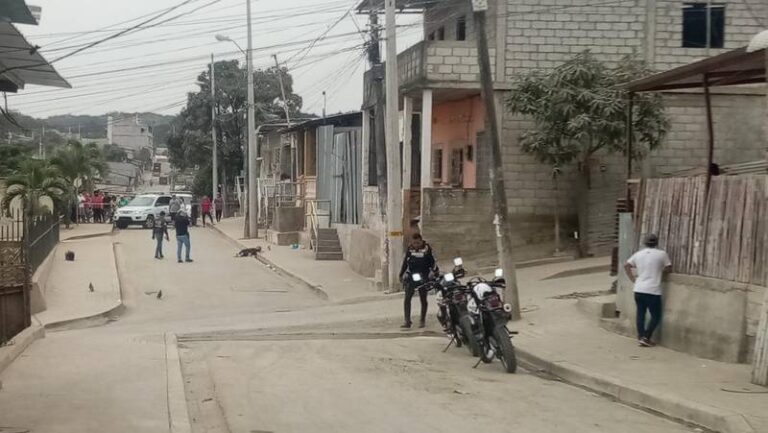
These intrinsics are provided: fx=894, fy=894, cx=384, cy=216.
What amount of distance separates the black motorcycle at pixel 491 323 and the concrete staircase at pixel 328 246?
1726 centimetres

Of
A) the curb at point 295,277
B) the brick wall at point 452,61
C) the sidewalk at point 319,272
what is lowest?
the curb at point 295,277

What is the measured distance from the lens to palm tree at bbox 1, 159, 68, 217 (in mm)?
28875

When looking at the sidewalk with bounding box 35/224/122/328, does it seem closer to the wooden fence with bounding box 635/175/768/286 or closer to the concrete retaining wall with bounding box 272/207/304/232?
the concrete retaining wall with bounding box 272/207/304/232

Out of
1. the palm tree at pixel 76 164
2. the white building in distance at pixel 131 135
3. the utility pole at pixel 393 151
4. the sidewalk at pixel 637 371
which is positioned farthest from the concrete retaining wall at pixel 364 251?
the white building in distance at pixel 131 135

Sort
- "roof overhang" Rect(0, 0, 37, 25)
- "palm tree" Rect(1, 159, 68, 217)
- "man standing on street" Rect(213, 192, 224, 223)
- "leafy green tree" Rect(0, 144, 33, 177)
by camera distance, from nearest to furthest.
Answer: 1. "roof overhang" Rect(0, 0, 37, 25)
2. "palm tree" Rect(1, 159, 68, 217)
3. "leafy green tree" Rect(0, 144, 33, 177)
4. "man standing on street" Rect(213, 192, 224, 223)

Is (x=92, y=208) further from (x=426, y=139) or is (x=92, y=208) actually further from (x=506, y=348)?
(x=506, y=348)

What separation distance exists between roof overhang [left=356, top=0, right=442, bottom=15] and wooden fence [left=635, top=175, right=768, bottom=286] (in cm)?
1260

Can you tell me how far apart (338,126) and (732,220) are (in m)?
26.0

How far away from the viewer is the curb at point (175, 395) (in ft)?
24.7

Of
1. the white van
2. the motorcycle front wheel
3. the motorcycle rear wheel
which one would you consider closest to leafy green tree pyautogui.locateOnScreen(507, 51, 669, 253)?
the motorcycle rear wheel

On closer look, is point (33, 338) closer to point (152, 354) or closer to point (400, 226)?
point (152, 354)

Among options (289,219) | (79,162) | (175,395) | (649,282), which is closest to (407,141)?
(649,282)

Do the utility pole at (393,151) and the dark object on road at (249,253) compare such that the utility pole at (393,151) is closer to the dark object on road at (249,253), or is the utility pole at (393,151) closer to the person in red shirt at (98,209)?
the dark object on road at (249,253)

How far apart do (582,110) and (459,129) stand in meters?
5.89
